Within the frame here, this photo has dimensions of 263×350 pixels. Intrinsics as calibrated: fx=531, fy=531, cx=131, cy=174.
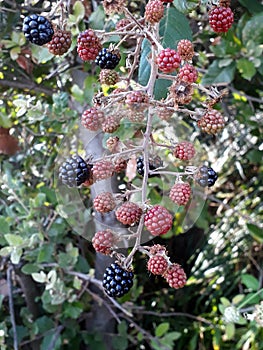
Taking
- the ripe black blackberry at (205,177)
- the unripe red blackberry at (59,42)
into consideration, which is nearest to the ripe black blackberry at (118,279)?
the ripe black blackberry at (205,177)

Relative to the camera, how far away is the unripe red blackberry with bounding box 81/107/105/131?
524mm

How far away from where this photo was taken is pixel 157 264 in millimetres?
502

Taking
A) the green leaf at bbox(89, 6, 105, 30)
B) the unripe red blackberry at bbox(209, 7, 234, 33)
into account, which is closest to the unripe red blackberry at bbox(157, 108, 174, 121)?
the unripe red blackberry at bbox(209, 7, 234, 33)

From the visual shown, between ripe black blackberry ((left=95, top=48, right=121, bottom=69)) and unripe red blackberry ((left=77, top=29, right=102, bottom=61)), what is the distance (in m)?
0.01

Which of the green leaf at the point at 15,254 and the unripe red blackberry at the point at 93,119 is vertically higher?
the unripe red blackberry at the point at 93,119

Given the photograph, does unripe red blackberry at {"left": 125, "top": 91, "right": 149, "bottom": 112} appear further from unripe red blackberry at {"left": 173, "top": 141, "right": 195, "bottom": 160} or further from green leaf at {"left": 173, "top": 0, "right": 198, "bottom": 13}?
green leaf at {"left": 173, "top": 0, "right": 198, "bottom": 13}

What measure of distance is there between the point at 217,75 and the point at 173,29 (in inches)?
17.5

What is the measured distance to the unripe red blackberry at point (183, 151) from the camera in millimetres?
531

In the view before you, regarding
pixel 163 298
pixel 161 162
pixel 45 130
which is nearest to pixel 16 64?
pixel 45 130

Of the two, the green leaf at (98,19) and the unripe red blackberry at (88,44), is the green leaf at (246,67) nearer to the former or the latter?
the green leaf at (98,19)

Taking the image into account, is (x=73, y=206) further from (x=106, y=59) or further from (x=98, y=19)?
(x=106, y=59)

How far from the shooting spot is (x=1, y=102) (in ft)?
4.09

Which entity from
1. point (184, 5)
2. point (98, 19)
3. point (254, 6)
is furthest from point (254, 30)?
point (184, 5)

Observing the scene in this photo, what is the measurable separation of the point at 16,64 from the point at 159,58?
0.83m
